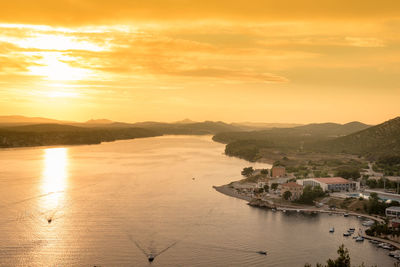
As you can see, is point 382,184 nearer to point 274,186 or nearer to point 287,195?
point 274,186

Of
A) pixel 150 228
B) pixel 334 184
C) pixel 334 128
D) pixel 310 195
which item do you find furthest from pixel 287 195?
pixel 334 128

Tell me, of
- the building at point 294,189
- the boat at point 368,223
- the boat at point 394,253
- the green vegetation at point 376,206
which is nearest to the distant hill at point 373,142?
the building at point 294,189

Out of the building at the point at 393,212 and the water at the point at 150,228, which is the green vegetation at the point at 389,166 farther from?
the water at the point at 150,228

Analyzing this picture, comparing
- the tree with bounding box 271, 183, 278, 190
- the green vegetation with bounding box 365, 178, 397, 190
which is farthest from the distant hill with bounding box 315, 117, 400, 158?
the tree with bounding box 271, 183, 278, 190

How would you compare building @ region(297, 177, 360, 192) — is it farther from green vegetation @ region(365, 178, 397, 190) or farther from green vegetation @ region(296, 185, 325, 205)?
green vegetation @ region(296, 185, 325, 205)

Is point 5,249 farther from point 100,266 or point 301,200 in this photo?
point 301,200

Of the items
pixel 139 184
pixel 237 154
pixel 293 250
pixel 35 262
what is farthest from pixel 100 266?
pixel 237 154
